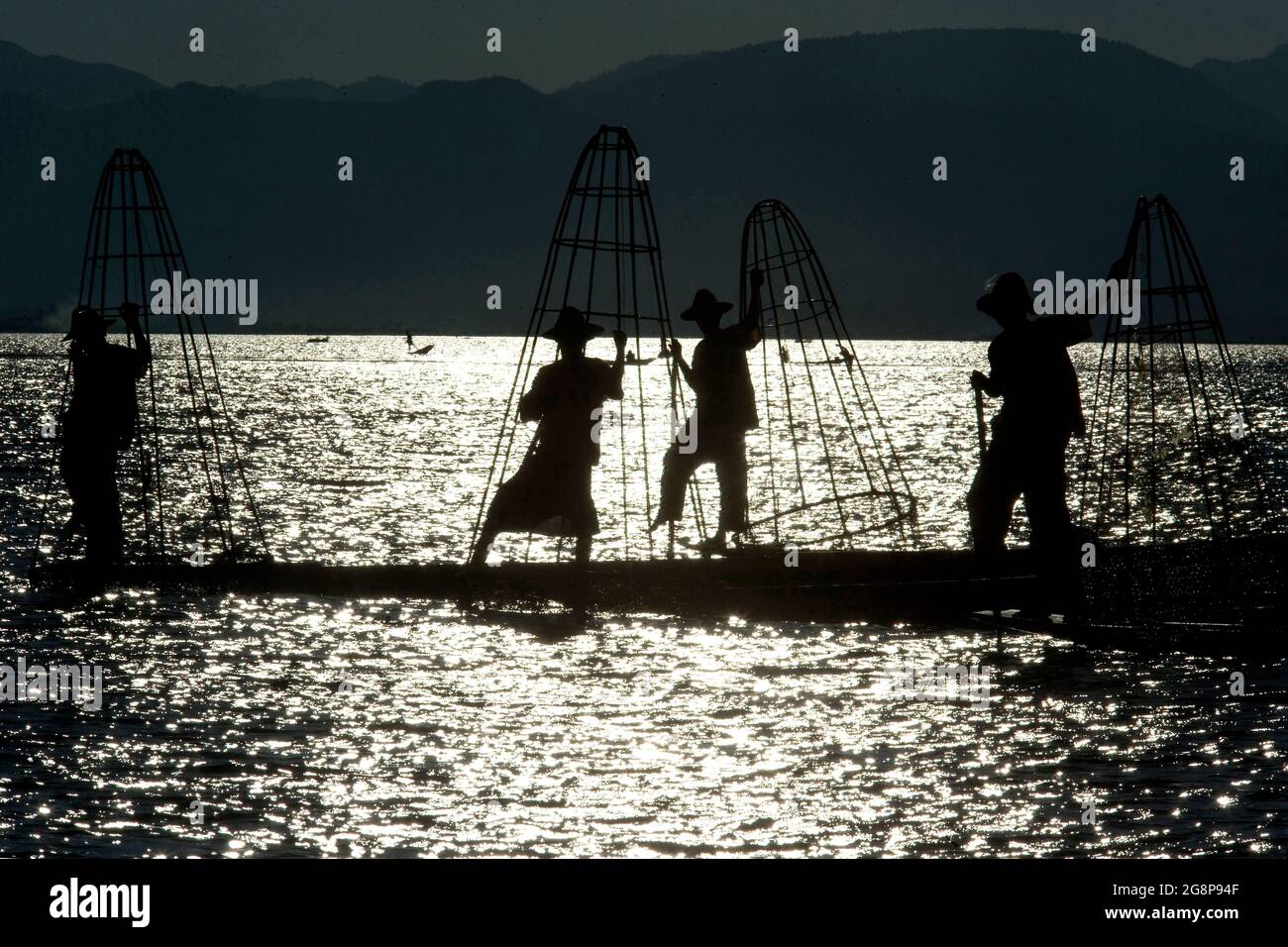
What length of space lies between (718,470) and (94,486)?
5.10m

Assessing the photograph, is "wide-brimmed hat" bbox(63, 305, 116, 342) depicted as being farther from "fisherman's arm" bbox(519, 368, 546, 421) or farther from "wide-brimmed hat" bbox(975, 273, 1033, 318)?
"wide-brimmed hat" bbox(975, 273, 1033, 318)

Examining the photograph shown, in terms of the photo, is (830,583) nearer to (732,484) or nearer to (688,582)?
(688,582)

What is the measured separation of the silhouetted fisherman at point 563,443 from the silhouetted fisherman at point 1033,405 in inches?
109

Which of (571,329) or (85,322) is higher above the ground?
(85,322)

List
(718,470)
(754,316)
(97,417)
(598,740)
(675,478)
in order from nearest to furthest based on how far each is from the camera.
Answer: (598,740)
(97,417)
(754,316)
(675,478)
(718,470)

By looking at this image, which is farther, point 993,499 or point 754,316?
point 754,316

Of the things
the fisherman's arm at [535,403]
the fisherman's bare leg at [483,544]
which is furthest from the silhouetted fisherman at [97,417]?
the fisherman's arm at [535,403]

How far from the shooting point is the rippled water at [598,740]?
722 cm

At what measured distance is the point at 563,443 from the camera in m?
12.4

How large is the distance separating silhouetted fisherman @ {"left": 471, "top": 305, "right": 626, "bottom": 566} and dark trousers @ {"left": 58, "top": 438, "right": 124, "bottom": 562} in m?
3.18

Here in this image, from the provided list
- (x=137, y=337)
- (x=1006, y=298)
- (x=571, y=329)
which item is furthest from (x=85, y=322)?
(x=1006, y=298)

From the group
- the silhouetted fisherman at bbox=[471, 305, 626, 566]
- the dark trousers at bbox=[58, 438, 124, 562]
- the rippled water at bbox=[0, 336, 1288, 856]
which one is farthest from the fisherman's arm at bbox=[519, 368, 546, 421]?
the dark trousers at bbox=[58, 438, 124, 562]

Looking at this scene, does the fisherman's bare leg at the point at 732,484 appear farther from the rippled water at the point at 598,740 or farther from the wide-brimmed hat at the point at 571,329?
the wide-brimmed hat at the point at 571,329

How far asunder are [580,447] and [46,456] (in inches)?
1176
